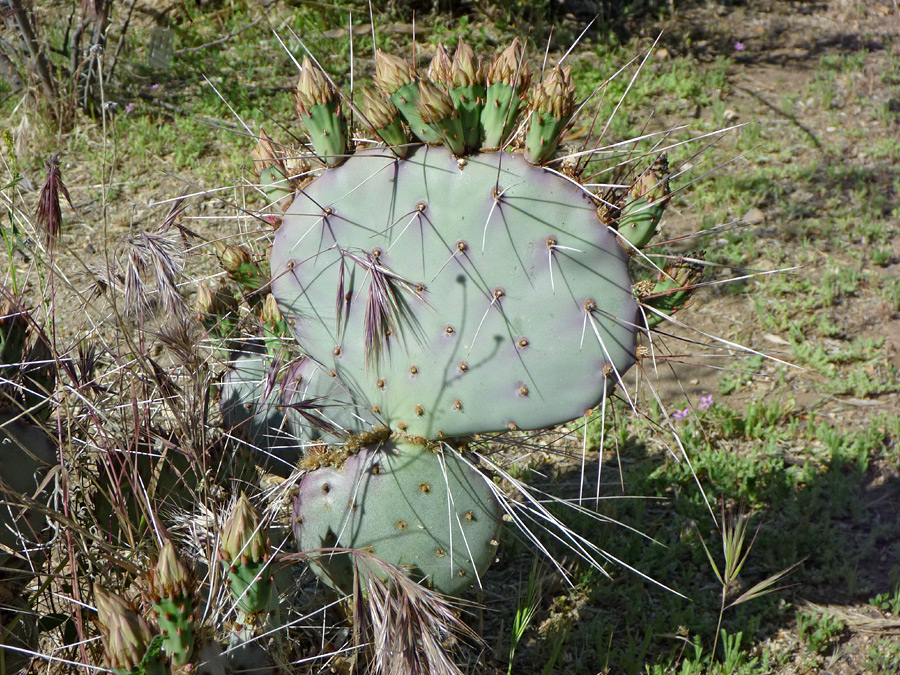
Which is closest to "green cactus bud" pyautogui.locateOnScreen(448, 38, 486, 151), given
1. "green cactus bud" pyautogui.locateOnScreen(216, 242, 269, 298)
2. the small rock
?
"green cactus bud" pyautogui.locateOnScreen(216, 242, 269, 298)

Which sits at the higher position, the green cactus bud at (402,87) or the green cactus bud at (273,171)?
the green cactus bud at (402,87)

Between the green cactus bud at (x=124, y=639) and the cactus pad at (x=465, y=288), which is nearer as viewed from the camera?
the green cactus bud at (x=124, y=639)

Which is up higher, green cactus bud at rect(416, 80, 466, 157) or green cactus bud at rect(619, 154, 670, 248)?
green cactus bud at rect(416, 80, 466, 157)

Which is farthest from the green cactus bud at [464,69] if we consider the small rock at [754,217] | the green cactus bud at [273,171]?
the small rock at [754,217]

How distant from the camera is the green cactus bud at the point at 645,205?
1.65m

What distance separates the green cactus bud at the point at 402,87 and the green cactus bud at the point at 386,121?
2cm

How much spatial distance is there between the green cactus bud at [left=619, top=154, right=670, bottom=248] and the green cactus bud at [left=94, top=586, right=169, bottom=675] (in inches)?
44.1

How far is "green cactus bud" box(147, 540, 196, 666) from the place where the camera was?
133 centimetres

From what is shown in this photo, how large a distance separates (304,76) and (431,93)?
0.31 m

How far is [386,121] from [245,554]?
0.87 metres

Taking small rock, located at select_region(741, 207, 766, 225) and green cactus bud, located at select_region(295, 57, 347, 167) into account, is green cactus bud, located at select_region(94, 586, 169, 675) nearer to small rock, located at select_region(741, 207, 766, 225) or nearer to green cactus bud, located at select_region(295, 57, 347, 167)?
green cactus bud, located at select_region(295, 57, 347, 167)

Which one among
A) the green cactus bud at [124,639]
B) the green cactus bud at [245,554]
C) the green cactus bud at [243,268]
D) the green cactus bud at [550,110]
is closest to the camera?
the green cactus bud at [124,639]

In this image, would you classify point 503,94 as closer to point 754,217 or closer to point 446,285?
point 446,285

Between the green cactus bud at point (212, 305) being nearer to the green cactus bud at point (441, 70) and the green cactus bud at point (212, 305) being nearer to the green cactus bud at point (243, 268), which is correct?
the green cactus bud at point (243, 268)
